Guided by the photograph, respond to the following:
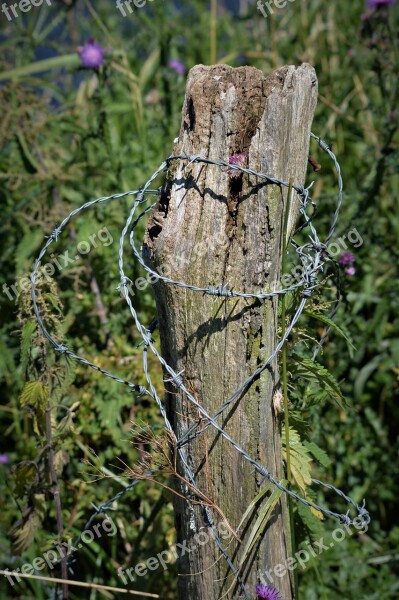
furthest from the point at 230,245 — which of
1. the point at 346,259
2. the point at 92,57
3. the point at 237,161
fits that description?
the point at 92,57

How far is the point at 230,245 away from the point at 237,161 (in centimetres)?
21

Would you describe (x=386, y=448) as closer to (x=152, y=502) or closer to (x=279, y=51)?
(x=152, y=502)

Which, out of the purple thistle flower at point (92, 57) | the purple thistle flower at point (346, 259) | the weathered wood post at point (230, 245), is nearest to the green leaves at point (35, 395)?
the weathered wood post at point (230, 245)

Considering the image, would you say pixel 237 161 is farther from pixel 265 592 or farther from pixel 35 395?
pixel 265 592

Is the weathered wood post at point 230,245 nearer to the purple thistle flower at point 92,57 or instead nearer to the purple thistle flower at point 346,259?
the purple thistle flower at point 346,259

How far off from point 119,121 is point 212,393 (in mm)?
3267

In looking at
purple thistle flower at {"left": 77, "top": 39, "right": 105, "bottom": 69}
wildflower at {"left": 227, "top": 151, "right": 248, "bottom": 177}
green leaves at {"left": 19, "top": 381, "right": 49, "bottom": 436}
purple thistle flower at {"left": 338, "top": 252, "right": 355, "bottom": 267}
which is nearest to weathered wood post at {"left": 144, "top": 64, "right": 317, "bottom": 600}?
wildflower at {"left": 227, "top": 151, "right": 248, "bottom": 177}

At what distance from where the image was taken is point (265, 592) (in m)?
1.86

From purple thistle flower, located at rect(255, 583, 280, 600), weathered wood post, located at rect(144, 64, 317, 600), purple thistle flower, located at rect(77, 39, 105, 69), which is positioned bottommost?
purple thistle flower, located at rect(255, 583, 280, 600)

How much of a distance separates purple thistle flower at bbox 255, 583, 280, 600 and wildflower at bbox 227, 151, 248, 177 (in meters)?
1.11

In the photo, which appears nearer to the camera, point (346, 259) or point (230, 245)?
point (230, 245)

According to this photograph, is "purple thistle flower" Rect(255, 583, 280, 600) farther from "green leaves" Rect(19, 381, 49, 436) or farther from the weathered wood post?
"green leaves" Rect(19, 381, 49, 436)

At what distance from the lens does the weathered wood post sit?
173 centimetres

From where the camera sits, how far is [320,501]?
3033 millimetres
